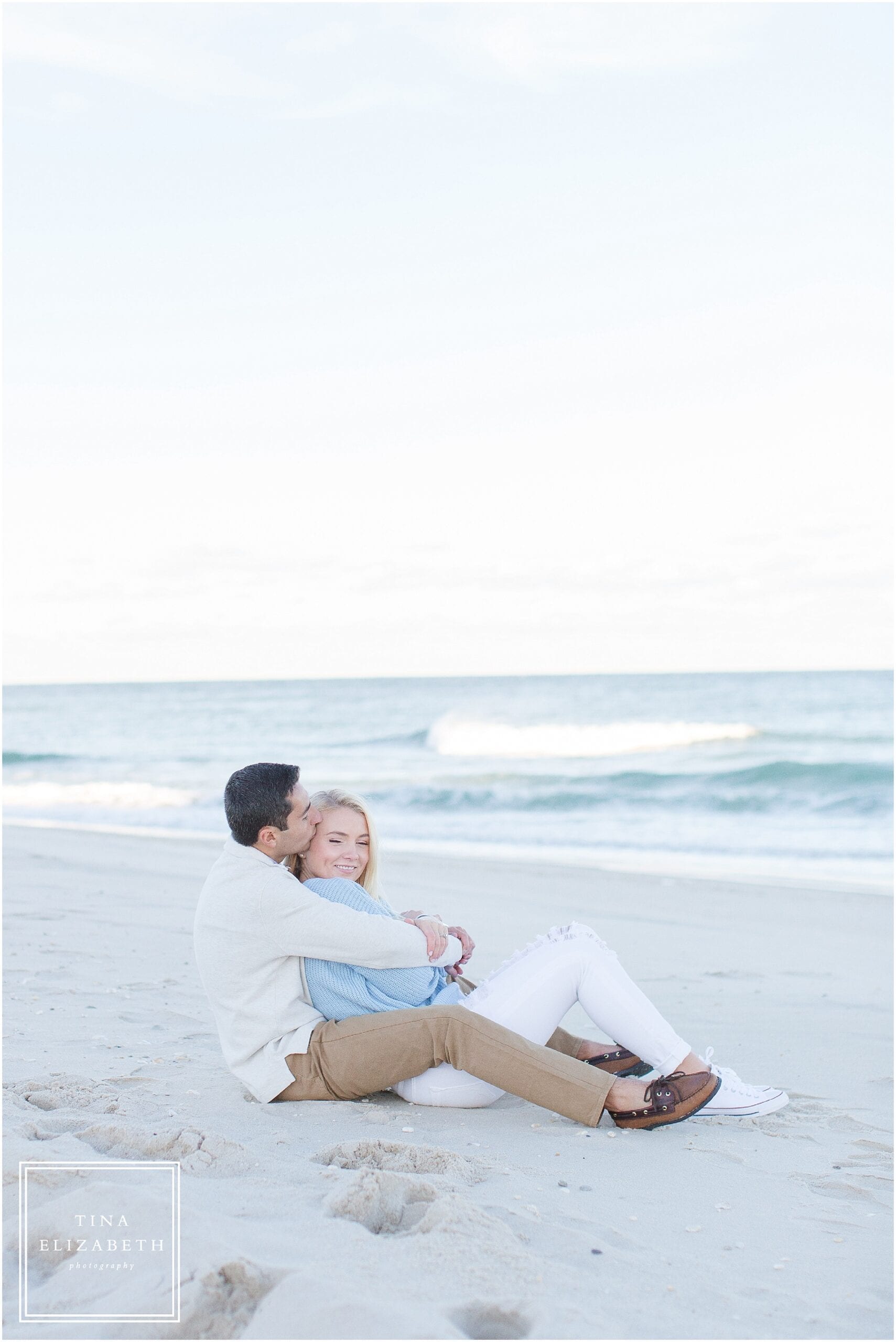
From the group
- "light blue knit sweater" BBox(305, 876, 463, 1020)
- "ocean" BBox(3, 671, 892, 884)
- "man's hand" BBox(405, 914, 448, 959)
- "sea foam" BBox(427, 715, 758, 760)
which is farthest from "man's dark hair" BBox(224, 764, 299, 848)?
"sea foam" BBox(427, 715, 758, 760)

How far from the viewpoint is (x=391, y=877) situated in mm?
9445

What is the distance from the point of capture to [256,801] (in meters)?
3.40

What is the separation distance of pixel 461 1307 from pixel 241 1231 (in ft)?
1.81

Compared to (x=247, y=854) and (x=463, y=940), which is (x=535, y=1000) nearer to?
(x=463, y=940)

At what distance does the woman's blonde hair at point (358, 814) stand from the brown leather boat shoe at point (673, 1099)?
114 cm

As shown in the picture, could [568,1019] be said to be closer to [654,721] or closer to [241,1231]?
[241,1231]

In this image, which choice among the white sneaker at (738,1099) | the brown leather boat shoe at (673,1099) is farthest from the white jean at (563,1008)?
the white sneaker at (738,1099)

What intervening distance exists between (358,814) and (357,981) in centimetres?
60

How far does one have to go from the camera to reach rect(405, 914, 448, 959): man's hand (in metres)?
3.54

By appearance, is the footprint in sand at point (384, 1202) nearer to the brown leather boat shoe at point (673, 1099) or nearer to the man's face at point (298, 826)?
the brown leather boat shoe at point (673, 1099)

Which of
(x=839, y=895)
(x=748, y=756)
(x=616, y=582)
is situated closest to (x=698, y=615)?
(x=616, y=582)

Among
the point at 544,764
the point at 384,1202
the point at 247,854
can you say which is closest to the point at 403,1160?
the point at 384,1202

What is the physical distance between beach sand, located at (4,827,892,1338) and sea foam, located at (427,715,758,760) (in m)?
21.7

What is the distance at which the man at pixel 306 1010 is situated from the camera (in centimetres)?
334
